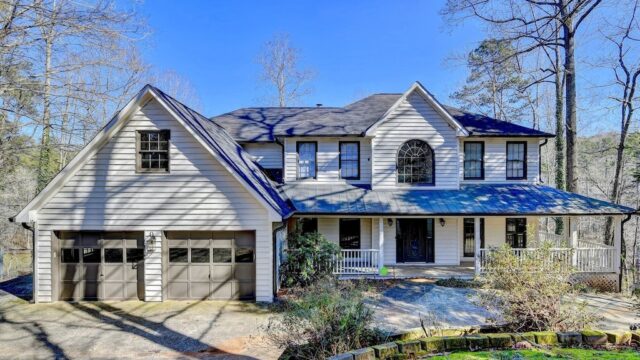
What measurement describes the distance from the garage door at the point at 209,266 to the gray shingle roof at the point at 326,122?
5.66 metres

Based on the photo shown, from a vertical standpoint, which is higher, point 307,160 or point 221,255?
point 307,160

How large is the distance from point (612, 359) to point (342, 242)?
10134mm

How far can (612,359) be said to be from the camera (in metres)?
4.71

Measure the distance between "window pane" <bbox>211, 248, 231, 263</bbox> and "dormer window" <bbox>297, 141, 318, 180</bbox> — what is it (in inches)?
209

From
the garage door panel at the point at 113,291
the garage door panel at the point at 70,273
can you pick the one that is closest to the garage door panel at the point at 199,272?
the garage door panel at the point at 113,291

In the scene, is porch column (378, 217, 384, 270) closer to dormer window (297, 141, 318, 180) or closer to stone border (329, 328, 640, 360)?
dormer window (297, 141, 318, 180)

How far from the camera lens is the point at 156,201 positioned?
1017 cm

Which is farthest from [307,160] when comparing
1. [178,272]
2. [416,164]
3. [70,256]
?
[70,256]

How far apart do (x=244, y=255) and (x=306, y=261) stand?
7.26 ft

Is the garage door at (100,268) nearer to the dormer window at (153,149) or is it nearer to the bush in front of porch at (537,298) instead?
the dormer window at (153,149)

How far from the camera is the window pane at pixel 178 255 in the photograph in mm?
10359

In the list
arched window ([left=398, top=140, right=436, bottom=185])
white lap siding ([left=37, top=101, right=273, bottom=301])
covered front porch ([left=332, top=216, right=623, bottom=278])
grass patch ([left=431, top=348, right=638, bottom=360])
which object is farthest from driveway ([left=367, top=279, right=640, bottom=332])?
arched window ([left=398, top=140, right=436, bottom=185])

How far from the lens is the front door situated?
14.1m

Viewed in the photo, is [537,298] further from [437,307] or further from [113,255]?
[113,255]
